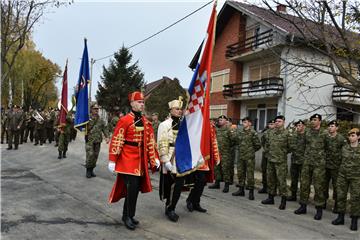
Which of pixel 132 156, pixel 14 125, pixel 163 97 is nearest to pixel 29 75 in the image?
pixel 163 97

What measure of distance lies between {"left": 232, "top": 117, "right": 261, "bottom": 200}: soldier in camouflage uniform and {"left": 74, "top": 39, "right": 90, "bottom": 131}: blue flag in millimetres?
4022

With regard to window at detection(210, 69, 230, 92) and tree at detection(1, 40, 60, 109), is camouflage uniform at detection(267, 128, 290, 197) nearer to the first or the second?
window at detection(210, 69, 230, 92)

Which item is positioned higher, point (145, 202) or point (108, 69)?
point (108, 69)

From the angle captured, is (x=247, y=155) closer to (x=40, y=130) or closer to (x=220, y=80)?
(x=40, y=130)

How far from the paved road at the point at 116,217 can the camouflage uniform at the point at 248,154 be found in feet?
1.80

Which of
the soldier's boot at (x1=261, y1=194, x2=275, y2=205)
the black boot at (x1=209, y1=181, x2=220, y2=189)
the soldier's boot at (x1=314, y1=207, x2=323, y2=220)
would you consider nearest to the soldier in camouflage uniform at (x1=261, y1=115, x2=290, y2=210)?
the soldier's boot at (x1=261, y1=194, x2=275, y2=205)

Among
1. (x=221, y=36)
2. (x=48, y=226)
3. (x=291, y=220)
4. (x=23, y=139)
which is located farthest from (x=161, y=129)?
(x=221, y=36)

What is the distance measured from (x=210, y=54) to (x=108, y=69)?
126 ft

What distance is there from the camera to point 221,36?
29328 mm

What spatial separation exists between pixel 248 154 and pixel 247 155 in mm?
34

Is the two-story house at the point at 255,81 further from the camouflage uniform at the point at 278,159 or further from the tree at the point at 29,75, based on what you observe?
the tree at the point at 29,75

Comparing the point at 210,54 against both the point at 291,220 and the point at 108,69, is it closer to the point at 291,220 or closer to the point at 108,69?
the point at 291,220

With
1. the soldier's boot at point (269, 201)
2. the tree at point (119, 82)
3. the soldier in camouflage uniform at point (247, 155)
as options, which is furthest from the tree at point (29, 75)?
the soldier's boot at point (269, 201)

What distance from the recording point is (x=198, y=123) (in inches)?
248
